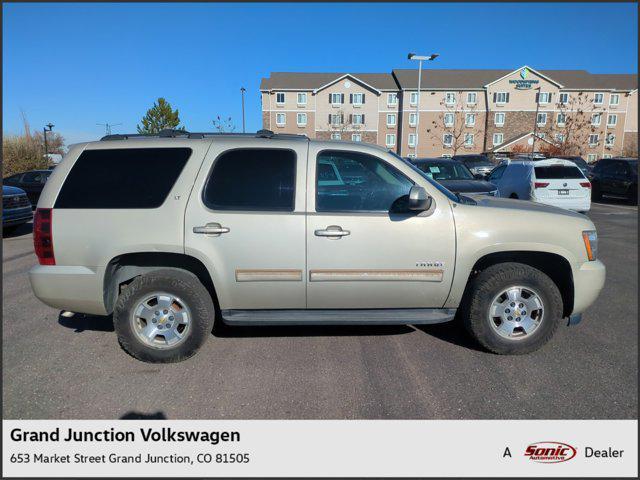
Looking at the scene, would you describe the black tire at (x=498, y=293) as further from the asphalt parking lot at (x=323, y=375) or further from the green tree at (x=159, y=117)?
the green tree at (x=159, y=117)

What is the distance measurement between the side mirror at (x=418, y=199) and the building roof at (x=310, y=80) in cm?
5585

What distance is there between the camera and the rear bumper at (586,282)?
3713 mm

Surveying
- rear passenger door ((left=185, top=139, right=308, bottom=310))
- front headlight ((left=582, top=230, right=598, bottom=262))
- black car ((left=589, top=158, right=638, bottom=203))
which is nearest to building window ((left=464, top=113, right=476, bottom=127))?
black car ((left=589, top=158, right=638, bottom=203))

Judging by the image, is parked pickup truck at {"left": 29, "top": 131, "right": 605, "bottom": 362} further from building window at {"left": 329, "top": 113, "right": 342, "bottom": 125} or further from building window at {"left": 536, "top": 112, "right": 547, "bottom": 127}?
building window at {"left": 536, "top": 112, "right": 547, "bottom": 127}

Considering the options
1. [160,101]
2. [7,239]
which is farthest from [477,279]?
[160,101]

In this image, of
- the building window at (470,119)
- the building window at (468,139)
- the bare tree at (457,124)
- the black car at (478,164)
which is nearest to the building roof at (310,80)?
the bare tree at (457,124)

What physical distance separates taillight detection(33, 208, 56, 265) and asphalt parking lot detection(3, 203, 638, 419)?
0.99 metres

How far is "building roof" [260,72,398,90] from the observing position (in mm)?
55594

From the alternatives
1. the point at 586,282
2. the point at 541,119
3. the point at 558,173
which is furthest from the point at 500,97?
the point at 586,282

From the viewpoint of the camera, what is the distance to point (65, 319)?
15.5 ft

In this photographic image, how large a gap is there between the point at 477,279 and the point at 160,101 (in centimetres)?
5232

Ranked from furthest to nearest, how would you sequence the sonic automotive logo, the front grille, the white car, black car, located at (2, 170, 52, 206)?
black car, located at (2, 170, 52, 206)
the white car
the front grille
the sonic automotive logo

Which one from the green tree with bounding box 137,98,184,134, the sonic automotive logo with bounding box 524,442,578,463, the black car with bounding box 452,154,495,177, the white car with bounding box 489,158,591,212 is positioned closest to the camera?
the sonic automotive logo with bounding box 524,442,578,463

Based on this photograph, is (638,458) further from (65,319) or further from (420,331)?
(65,319)
